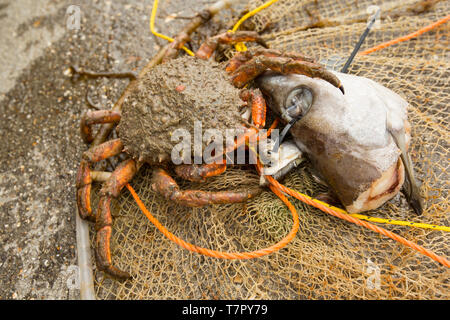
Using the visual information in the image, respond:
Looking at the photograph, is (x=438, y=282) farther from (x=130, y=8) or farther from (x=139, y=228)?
(x=130, y=8)

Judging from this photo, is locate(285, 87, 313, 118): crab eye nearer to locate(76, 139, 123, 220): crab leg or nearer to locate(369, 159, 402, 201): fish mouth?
locate(369, 159, 402, 201): fish mouth

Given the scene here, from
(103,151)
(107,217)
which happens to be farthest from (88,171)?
(107,217)

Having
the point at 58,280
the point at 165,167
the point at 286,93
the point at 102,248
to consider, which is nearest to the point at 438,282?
the point at 286,93

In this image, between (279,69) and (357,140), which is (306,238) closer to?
(357,140)

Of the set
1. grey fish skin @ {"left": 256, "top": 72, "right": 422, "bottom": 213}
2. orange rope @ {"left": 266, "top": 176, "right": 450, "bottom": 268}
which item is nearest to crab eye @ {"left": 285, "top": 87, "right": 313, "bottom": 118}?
grey fish skin @ {"left": 256, "top": 72, "right": 422, "bottom": 213}

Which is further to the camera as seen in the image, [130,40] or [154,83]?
[130,40]

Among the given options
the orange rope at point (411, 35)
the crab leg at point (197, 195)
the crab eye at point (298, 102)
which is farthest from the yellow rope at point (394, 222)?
the orange rope at point (411, 35)
